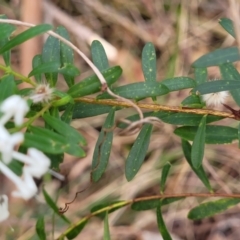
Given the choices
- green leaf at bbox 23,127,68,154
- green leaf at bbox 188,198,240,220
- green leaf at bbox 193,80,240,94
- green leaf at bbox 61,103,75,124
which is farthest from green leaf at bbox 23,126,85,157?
green leaf at bbox 188,198,240,220

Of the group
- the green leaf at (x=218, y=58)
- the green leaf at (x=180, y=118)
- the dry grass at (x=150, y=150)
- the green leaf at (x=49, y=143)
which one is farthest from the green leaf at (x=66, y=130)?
the dry grass at (x=150, y=150)

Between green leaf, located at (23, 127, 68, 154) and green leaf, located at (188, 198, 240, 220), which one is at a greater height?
green leaf, located at (23, 127, 68, 154)

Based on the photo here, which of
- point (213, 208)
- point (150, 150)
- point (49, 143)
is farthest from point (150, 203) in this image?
point (150, 150)

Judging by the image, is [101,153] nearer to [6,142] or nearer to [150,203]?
[150,203]

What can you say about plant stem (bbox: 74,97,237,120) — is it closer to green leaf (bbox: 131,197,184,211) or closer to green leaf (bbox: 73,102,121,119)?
green leaf (bbox: 73,102,121,119)

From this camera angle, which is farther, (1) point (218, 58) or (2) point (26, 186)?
(1) point (218, 58)

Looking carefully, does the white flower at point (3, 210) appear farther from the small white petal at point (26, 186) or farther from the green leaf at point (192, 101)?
the green leaf at point (192, 101)
